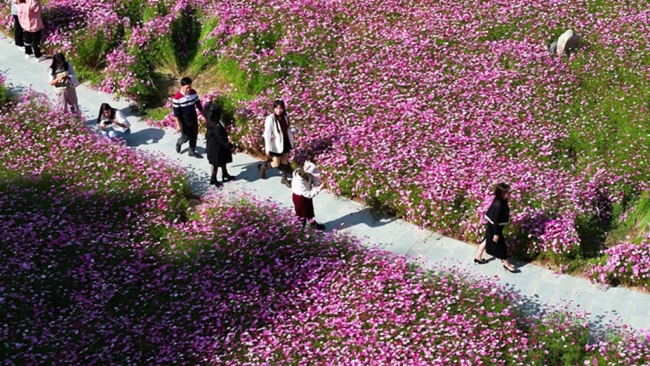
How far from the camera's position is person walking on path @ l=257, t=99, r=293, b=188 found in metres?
17.0

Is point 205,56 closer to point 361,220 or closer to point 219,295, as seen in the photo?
point 361,220

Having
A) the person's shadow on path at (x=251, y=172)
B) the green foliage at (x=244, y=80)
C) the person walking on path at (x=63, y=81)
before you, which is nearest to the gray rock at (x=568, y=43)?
the green foliage at (x=244, y=80)

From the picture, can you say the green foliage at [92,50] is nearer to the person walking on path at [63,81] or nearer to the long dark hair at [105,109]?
the person walking on path at [63,81]

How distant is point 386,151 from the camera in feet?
56.9

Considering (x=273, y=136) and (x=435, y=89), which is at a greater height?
(x=435, y=89)

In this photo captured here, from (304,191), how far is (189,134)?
404 cm

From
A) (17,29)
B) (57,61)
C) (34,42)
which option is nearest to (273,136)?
(57,61)

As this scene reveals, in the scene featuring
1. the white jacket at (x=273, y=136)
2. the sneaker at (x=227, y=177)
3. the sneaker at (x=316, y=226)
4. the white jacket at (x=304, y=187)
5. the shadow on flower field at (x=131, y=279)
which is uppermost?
the white jacket at (x=273, y=136)

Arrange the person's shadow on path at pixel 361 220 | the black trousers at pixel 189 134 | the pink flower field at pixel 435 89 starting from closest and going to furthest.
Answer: the pink flower field at pixel 435 89 < the person's shadow on path at pixel 361 220 < the black trousers at pixel 189 134

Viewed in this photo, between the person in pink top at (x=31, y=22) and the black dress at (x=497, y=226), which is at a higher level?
the person in pink top at (x=31, y=22)

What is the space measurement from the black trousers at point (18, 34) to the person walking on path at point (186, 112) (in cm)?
693

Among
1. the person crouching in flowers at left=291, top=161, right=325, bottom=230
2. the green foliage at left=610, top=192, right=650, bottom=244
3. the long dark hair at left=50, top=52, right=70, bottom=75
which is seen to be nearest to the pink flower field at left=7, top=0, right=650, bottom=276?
the green foliage at left=610, top=192, right=650, bottom=244

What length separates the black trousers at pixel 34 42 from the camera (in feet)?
73.0

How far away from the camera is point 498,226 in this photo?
1466 cm
